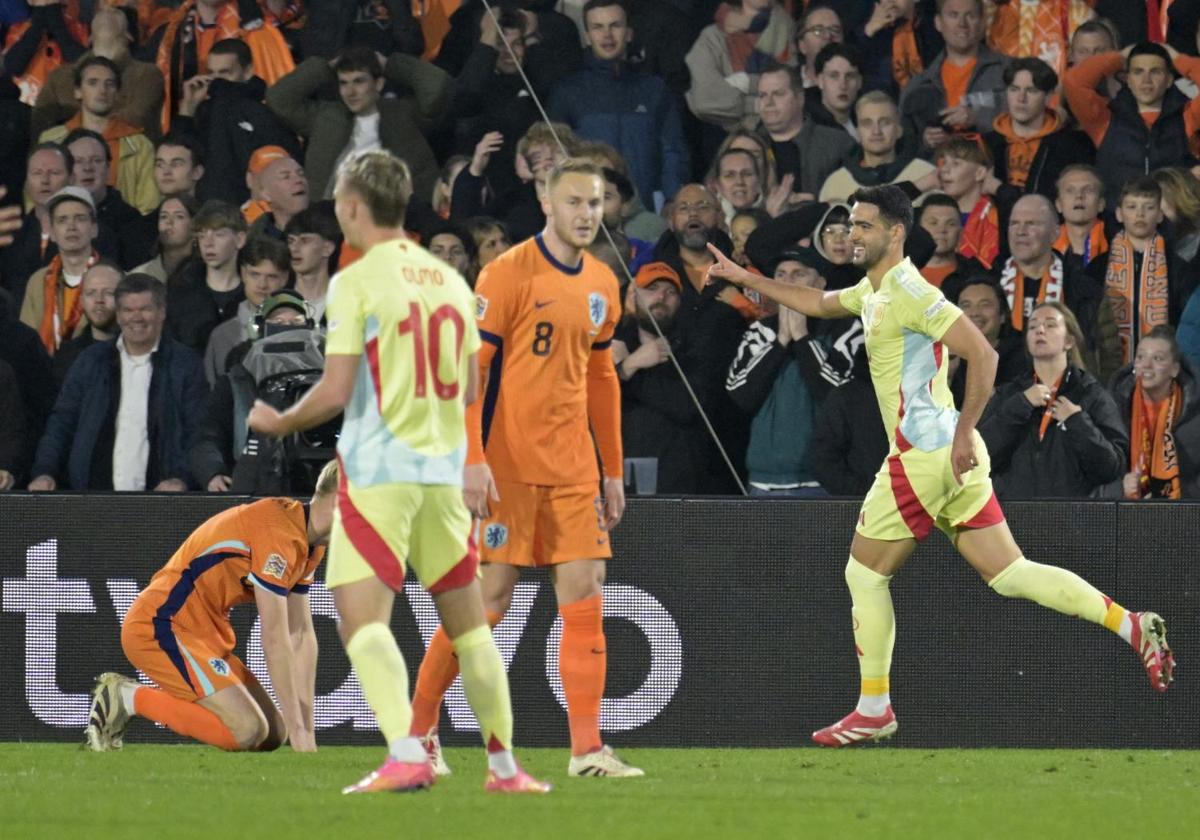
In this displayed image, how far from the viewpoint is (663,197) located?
41.1 feet

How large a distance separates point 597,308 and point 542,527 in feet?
2.65

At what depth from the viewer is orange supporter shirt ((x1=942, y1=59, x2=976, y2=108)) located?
12328mm

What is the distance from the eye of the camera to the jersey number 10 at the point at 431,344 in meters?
6.16

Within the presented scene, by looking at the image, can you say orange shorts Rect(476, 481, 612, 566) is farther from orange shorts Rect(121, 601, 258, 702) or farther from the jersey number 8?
orange shorts Rect(121, 601, 258, 702)

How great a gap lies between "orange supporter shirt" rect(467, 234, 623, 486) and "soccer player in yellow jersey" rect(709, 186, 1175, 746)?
1258 mm

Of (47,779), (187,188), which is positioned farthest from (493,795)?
(187,188)

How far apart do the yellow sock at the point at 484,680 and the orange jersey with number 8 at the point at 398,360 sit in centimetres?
50

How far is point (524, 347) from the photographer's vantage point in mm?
7559

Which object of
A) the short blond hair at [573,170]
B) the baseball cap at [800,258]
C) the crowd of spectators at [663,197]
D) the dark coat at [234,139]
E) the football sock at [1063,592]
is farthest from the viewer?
the dark coat at [234,139]

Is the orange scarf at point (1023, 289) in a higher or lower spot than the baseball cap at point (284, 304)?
higher

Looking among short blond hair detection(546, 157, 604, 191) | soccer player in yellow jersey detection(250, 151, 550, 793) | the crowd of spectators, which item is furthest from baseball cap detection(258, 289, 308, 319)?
soccer player in yellow jersey detection(250, 151, 550, 793)

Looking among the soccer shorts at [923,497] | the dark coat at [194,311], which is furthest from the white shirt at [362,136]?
the soccer shorts at [923,497]

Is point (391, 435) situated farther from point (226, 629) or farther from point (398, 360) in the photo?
point (226, 629)

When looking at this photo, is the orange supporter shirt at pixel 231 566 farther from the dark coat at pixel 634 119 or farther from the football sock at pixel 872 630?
the dark coat at pixel 634 119
